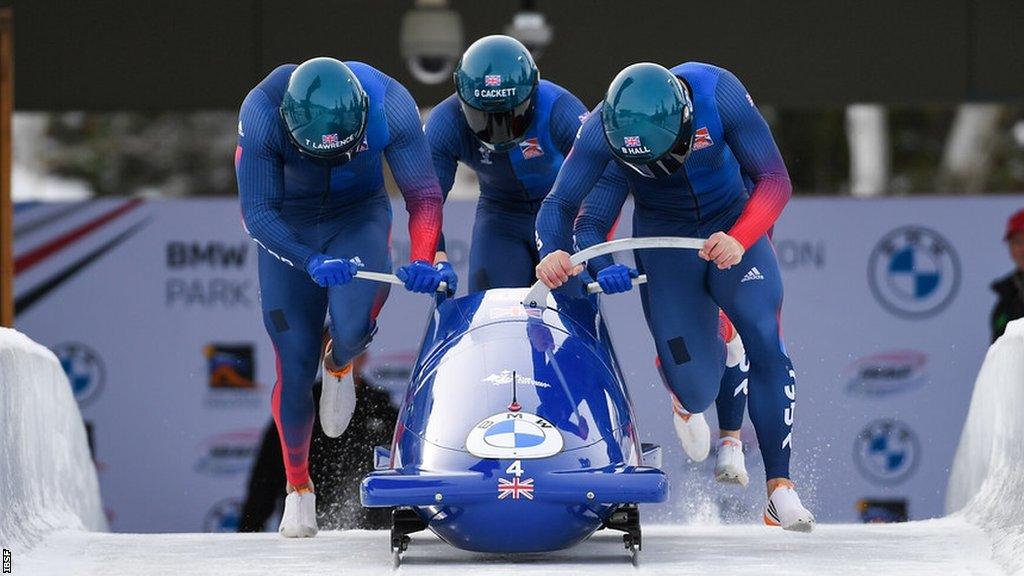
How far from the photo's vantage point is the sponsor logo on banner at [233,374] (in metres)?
9.56

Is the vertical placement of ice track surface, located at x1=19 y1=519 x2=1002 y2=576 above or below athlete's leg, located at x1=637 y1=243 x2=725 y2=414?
below

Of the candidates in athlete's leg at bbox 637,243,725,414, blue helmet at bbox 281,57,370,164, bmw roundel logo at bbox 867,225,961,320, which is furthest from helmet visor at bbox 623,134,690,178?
bmw roundel logo at bbox 867,225,961,320

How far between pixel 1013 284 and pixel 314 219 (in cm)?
415

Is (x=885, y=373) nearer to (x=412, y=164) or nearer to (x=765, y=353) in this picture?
(x=765, y=353)

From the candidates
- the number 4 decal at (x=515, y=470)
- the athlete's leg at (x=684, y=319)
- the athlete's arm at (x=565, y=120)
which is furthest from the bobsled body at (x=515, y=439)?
the athlete's arm at (x=565, y=120)

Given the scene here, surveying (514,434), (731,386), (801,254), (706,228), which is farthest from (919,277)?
(514,434)

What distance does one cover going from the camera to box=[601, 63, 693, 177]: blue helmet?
5730 millimetres

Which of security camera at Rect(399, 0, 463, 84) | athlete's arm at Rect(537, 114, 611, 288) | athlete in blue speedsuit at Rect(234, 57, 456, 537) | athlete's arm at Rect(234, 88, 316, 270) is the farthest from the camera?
security camera at Rect(399, 0, 463, 84)

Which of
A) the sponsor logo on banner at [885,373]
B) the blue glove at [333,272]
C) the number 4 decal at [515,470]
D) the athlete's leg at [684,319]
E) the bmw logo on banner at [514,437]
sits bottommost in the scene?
the number 4 decal at [515,470]

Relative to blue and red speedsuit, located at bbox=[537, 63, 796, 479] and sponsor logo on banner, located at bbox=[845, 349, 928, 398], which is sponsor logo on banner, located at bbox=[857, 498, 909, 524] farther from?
blue and red speedsuit, located at bbox=[537, 63, 796, 479]

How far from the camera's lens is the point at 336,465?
920 cm

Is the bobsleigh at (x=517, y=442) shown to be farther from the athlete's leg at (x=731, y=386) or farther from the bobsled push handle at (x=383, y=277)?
the athlete's leg at (x=731, y=386)

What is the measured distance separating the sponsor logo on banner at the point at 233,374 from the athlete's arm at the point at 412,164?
3.26 m

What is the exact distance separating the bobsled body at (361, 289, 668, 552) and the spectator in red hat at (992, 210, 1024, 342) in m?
4.21
